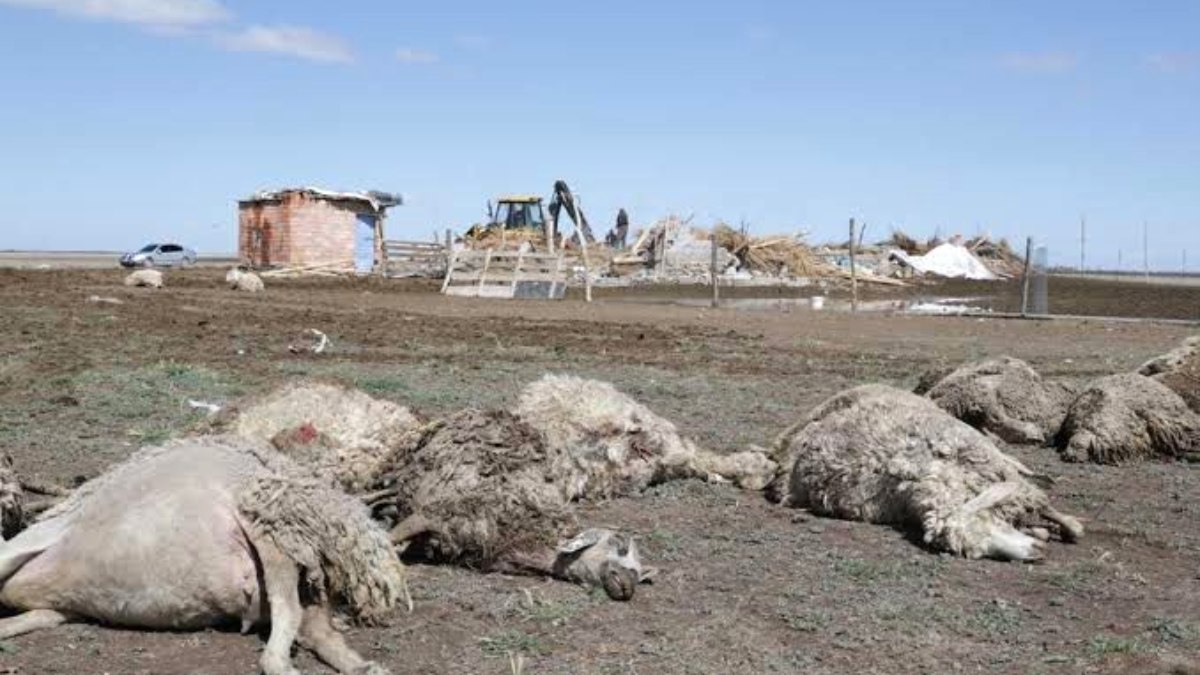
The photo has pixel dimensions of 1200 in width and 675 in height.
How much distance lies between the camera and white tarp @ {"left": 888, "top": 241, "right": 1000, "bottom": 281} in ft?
220

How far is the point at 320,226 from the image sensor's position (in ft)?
181

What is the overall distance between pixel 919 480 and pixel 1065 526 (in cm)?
87

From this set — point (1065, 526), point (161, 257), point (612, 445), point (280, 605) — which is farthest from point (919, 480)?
point (161, 257)

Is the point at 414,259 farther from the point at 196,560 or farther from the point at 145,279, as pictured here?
the point at 196,560

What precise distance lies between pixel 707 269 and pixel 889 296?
13361 mm

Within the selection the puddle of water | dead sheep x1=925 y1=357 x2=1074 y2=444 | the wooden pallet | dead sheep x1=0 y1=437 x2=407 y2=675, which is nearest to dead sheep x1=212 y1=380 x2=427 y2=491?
dead sheep x1=0 y1=437 x2=407 y2=675

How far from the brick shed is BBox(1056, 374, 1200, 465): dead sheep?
45.0 metres

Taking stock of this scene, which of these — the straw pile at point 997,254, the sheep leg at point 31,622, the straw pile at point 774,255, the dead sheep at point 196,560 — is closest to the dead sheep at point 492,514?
the dead sheep at point 196,560

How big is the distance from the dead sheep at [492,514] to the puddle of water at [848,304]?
26651 mm

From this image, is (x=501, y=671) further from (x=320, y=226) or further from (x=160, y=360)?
(x=320, y=226)

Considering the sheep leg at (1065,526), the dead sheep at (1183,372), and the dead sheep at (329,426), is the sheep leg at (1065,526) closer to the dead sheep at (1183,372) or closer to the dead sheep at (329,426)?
the dead sheep at (329,426)

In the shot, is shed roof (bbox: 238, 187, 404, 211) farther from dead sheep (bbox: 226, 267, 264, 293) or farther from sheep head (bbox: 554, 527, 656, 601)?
sheep head (bbox: 554, 527, 656, 601)

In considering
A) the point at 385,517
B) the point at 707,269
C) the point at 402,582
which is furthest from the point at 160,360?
the point at 707,269

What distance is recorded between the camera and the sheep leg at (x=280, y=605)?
5160mm
